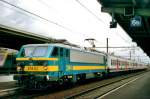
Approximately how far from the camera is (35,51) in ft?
60.4

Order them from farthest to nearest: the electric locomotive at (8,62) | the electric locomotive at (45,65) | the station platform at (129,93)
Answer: the electric locomotive at (8,62) → the electric locomotive at (45,65) → the station platform at (129,93)

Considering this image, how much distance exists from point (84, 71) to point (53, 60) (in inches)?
254

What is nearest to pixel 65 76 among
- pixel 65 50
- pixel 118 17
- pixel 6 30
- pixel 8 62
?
pixel 65 50

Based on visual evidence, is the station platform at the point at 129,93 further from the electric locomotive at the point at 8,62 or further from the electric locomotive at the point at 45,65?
the electric locomotive at the point at 8,62

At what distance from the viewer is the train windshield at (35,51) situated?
1814 cm

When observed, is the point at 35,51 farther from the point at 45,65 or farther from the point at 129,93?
the point at 129,93

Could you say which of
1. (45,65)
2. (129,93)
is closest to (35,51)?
(45,65)

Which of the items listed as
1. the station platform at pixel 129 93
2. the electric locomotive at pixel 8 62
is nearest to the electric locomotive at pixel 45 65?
the station platform at pixel 129 93

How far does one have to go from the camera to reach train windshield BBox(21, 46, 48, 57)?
18141 millimetres

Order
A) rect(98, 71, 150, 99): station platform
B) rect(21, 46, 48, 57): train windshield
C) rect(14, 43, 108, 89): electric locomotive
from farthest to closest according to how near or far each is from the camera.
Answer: rect(21, 46, 48, 57): train windshield < rect(14, 43, 108, 89): electric locomotive < rect(98, 71, 150, 99): station platform

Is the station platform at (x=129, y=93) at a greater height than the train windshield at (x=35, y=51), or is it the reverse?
the train windshield at (x=35, y=51)

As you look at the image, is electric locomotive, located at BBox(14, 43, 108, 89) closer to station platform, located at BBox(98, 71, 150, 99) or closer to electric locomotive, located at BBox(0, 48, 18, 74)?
station platform, located at BBox(98, 71, 150, 99)

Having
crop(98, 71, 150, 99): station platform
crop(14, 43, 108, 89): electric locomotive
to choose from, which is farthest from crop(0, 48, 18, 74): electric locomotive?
crop(98, 71, 150, 99): station platform

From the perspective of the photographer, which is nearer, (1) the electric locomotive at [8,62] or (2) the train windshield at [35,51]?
(2) the train windshield at [35,51]
